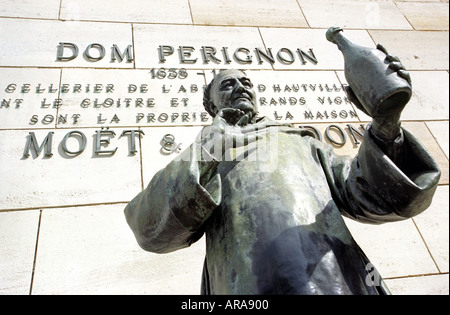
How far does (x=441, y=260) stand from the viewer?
13.2ft

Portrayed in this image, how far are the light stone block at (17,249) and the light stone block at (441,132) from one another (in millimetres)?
4152

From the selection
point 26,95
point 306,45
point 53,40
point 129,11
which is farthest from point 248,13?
point 26,95

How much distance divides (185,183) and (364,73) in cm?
83

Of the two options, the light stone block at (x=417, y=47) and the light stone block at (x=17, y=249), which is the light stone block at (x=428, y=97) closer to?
the light stone block at (x=417, y=47)

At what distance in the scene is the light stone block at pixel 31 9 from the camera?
5.12 metres

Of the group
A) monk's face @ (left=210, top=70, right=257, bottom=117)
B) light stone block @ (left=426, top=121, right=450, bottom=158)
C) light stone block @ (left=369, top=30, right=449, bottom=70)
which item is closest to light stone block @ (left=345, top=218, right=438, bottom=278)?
light stone block @ (left=426, top=121, right=450, bottom=158)

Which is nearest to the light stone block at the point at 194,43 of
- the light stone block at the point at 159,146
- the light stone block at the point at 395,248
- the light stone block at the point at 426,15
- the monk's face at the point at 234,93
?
the light stone block at the point at 159,146

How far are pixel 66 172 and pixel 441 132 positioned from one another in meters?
4.02

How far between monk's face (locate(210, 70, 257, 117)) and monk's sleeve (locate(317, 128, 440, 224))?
2.27 ft

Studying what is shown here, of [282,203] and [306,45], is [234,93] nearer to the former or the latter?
[282,203]

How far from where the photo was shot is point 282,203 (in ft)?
6.15

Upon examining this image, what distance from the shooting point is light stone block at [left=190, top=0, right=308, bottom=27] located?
5.70 meters

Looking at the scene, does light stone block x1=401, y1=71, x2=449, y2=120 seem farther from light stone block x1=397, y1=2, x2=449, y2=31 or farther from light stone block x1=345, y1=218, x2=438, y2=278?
light stone block x1=345, y1=218, x2=438, y2=278

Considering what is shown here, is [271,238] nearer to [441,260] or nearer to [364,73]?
[364,73]
